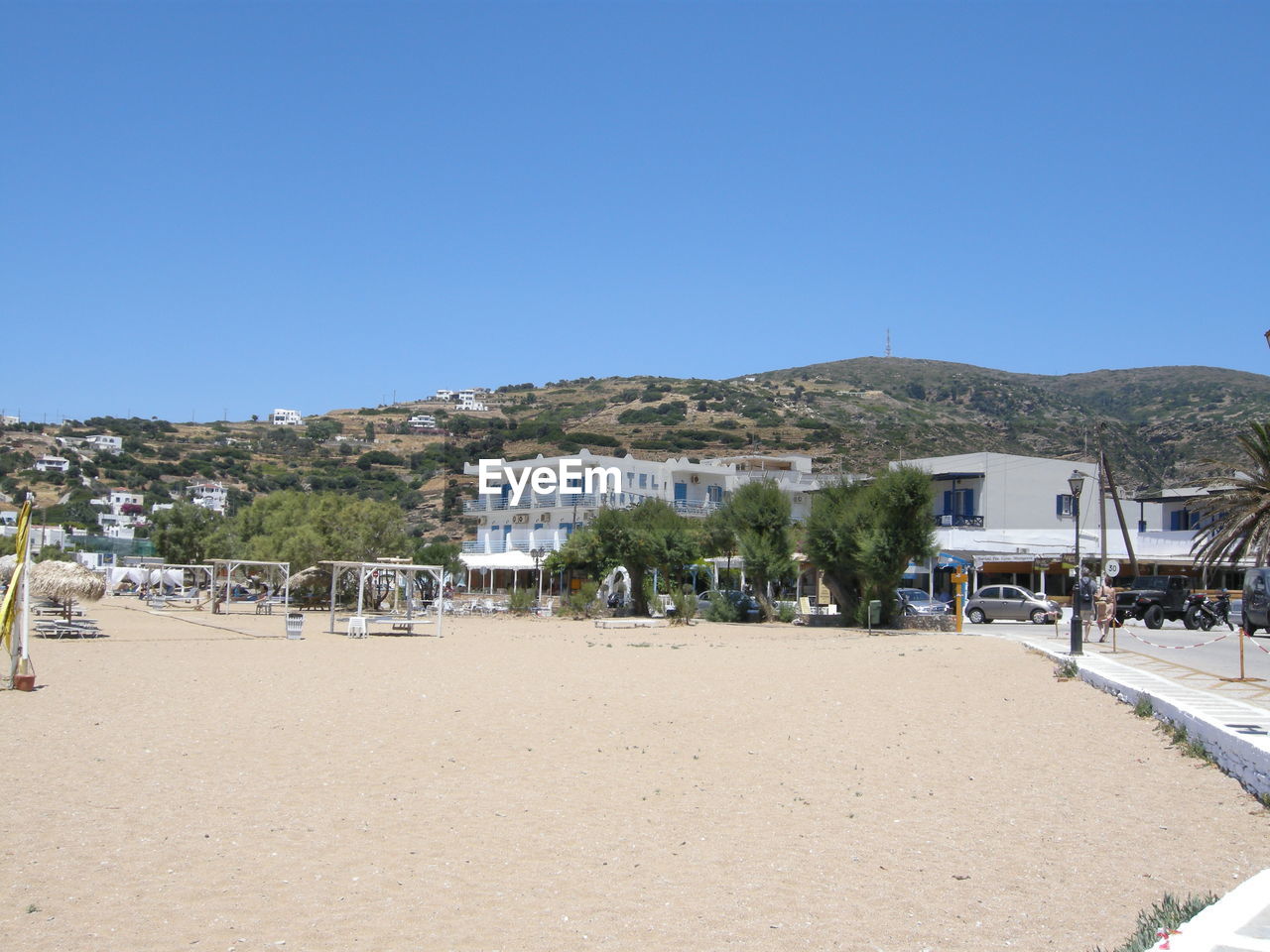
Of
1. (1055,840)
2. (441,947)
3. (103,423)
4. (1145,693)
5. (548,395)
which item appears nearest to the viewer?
(441,947)

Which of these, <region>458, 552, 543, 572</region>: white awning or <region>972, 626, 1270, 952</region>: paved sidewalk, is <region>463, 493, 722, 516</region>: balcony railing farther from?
<region>972, 626, 1270, 952</region>: paved sidewalk

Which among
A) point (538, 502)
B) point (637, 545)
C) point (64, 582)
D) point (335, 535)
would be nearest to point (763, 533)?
point (637, 545)

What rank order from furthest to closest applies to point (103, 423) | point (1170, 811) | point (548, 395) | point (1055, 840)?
point (548, 395)
point (103, 423)
point (1170, 811)
point (1055, 840)

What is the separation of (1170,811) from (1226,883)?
224 cm

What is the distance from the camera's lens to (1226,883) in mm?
7000

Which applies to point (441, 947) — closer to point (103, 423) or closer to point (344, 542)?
point (344, 542)

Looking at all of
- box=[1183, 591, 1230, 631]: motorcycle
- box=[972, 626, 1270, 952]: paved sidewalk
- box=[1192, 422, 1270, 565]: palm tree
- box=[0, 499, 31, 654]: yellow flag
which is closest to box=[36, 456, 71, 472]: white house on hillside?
box=[1192, 422, 1270, 565]: palm tree

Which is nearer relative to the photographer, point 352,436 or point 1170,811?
point 1170,811

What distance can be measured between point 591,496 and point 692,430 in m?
52.3

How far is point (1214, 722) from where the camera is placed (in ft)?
37.4

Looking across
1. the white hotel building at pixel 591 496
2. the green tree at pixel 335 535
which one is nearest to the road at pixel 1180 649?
the green tree at pixel 335 535

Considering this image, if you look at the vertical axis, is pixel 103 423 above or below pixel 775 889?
above

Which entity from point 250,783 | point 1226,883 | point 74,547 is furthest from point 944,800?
point 74,547

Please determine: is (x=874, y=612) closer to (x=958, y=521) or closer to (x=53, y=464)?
(x=958, y=521)
